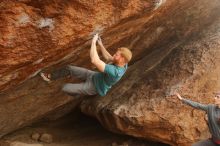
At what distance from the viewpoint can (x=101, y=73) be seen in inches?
255

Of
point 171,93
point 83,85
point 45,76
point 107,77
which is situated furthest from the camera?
point 171,93

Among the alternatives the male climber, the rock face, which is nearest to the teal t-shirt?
the male climber

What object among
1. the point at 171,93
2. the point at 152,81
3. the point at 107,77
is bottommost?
the point at 171,93

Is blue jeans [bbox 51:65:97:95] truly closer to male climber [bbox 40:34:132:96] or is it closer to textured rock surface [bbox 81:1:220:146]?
male climber [bbox 40:34:132:96]

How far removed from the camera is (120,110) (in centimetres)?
978

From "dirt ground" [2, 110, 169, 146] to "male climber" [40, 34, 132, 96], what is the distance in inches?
145

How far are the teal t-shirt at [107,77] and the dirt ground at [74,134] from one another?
14.2 ft

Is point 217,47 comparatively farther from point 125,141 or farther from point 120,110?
point 125,141

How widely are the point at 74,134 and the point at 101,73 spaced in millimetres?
5265

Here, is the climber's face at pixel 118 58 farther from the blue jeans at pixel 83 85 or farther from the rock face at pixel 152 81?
the rock face at pixel 152 81

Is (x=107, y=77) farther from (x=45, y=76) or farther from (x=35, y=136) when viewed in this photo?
(x=35, y=136)

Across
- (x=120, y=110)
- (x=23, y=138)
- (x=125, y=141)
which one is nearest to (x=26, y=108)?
(x=23, y=138)

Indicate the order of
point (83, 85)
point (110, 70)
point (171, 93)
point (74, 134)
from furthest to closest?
point (74, 134)
point (171, 93)
point (83, 85)
point (110, 70)

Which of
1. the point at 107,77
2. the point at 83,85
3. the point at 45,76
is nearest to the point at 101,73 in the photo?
the point at 107,77
